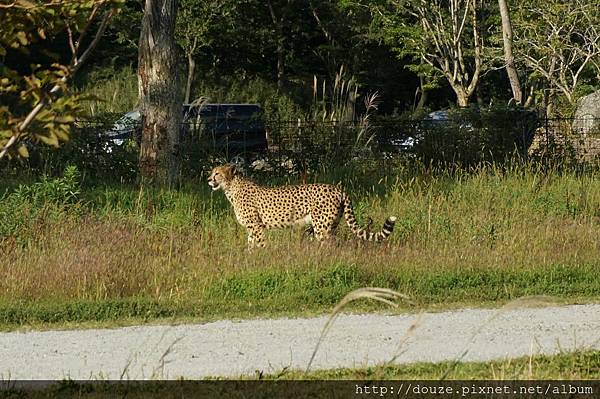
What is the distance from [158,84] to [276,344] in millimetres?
10104

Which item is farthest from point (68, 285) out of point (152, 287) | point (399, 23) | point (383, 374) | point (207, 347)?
point (399, 23)

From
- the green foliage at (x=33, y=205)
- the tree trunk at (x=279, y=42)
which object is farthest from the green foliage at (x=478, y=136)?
the tree trunk at (x=279, y=42)

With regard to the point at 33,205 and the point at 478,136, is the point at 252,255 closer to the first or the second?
the point at 33,205

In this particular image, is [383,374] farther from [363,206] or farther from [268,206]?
[363,206]

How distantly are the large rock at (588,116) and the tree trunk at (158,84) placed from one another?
8043 mm

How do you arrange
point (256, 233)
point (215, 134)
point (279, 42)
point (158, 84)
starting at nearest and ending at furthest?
point (256, 233), point (158, 84), point (215, 134), point (279, 42)

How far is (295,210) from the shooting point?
1447 centimetres

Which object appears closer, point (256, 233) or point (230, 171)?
point (256, 233)

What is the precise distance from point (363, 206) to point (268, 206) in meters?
2.28

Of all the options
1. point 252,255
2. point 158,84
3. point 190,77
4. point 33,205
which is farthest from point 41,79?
point 190,77

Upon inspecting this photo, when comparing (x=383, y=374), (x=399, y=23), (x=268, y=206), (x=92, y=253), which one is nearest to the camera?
(x=383, y=374)

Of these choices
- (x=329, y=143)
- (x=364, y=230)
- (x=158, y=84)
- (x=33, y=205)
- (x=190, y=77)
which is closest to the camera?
(x=364, y=230)

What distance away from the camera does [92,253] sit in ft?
43.0

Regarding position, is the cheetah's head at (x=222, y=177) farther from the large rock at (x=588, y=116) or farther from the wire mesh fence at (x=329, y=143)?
the large rock at (x=588, y=116)
